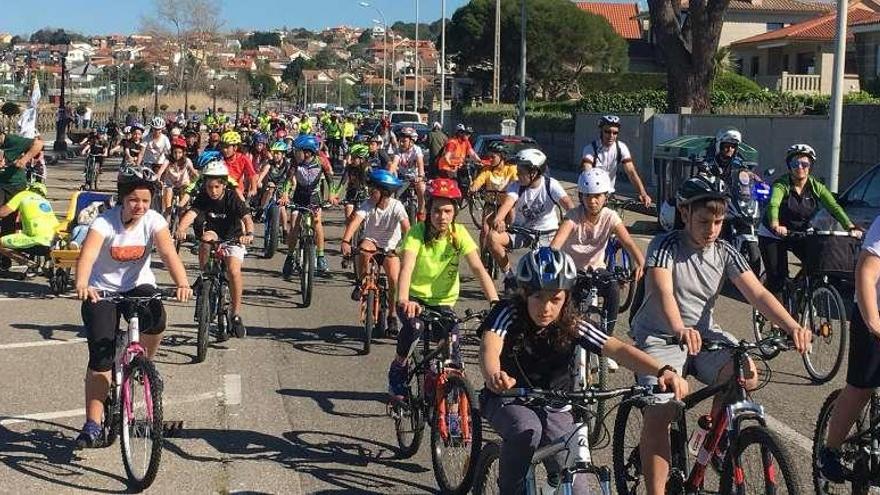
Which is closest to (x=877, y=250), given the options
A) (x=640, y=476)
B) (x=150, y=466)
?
(x=640, y=476)

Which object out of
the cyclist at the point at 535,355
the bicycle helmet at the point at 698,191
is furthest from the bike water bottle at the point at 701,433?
the bicycle helmet at the point at 698,191

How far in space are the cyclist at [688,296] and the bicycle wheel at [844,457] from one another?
0.89 metres

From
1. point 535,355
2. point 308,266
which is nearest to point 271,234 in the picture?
point 308,266

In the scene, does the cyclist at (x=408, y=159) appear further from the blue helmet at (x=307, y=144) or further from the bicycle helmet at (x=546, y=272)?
the bicycle helmet at (x=546, y=272)

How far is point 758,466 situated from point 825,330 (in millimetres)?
4853

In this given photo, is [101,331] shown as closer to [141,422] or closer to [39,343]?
[141,422]

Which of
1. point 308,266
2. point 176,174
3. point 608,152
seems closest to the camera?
point 308,266

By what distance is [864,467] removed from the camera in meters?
5.80

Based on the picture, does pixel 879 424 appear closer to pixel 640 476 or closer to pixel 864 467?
pixel 864 467

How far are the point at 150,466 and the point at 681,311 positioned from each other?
291 centimetres

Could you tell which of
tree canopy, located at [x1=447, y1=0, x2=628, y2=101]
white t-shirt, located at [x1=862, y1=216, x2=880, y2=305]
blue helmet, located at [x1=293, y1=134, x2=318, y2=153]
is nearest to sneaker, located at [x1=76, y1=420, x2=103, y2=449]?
white t-shirt, located at [x1=862, y1=216, x2=880, y2=305]

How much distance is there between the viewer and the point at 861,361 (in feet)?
19.1

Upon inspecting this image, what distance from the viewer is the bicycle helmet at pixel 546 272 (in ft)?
15.1

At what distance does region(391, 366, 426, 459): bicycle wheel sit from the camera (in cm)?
697
